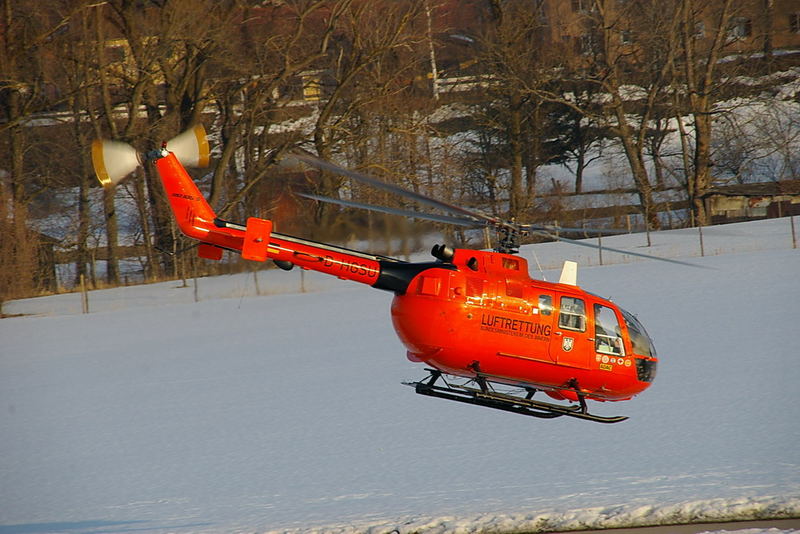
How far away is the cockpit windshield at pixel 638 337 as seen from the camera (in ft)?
41.7

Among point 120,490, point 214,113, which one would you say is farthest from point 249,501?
point 214,113

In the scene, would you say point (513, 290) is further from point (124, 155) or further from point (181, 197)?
point (124, 155)

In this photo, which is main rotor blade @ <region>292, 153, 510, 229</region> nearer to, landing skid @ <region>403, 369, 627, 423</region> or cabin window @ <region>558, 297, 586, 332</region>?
cabin window @ <region>558, 297, 586, 332</region>

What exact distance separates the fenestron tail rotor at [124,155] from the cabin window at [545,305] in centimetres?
464

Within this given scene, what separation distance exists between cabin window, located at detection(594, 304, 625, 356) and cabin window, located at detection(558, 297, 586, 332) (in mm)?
228

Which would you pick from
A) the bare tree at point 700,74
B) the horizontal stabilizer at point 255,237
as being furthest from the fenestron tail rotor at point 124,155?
the bare tree at point 700,74

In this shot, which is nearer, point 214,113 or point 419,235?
point 419,235

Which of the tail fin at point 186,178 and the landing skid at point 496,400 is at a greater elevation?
the tail fin at point 186,178

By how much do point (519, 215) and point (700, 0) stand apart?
1359 centimetres

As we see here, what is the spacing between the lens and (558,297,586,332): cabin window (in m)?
12.2

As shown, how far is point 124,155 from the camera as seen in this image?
433 inches

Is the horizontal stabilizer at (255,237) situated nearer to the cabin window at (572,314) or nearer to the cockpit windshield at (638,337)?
the cabin window at (572,314)

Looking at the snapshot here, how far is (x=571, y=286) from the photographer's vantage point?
12406 mm

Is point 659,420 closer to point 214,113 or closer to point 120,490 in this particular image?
point 120,490
